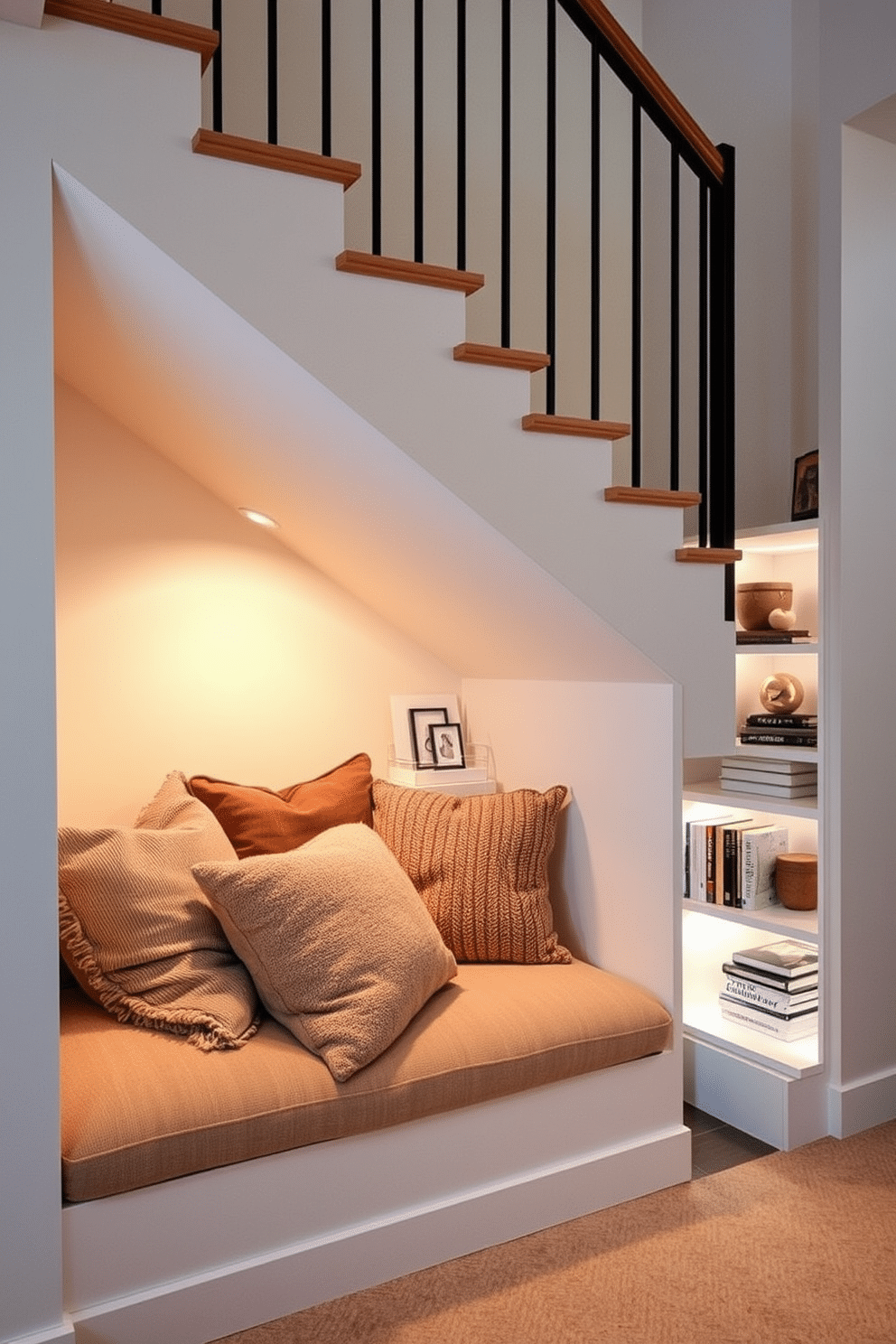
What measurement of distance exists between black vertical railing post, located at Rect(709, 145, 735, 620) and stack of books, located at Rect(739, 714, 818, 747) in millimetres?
507

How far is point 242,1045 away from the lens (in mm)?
2051

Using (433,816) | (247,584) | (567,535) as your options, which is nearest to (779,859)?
(433,816)

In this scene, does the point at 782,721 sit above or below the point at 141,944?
above

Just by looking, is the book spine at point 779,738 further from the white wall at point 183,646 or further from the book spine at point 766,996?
the white wall at point 183,646

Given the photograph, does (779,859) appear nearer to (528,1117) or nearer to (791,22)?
(528,1117)

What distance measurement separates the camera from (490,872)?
261cm

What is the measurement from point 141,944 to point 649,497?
1425 millimetres

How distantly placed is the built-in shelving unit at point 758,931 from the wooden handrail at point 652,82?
0.91m

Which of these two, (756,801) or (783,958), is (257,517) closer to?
(756,801)

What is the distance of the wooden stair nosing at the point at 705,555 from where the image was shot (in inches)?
93.5

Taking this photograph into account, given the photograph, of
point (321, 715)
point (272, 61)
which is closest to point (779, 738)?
point (321, 715)

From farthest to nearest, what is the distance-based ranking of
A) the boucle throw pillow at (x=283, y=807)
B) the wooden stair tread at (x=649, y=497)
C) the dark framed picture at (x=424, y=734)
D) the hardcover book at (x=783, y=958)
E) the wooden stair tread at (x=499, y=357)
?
the dark framed picture at (x=424, y=734) < the hardcover book at (x=783, y=958) < the boucle throw pillow at (x=283, y=807) < the wooden stair tread at (x=649, y=497) < the wooden stair tread at (x=499, y=357)

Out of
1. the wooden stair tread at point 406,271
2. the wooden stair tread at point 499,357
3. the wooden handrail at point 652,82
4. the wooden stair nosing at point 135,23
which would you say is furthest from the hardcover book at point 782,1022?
the wooden stair nosing at point 135,23

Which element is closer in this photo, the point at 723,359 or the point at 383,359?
the point at 383,359
